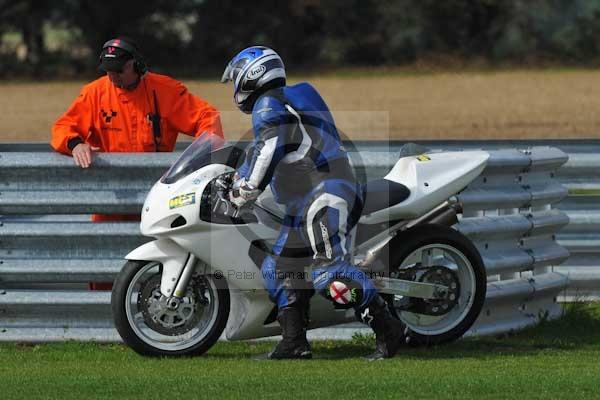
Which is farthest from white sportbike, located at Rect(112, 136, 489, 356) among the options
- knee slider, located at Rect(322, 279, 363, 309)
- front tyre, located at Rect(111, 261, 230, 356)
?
knee slider, located at Rect(322, 279, 363, 309)

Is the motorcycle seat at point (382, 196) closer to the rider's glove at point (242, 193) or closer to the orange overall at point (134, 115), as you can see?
the rider's glove at point (242, 193)

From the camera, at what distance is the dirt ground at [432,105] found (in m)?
24.4

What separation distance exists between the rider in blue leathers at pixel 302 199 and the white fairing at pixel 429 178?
0.30 meters

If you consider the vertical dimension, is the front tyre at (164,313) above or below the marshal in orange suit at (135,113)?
below

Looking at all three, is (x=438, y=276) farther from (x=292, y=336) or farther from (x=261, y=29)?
(x=261, y=29)

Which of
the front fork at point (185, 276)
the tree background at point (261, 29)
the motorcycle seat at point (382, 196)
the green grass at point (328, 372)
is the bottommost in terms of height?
the green grass at point (328, 372)

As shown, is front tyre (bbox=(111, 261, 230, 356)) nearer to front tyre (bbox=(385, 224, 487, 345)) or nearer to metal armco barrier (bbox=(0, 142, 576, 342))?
metal armco barrier (bbox=(0, 142, 576, 342))

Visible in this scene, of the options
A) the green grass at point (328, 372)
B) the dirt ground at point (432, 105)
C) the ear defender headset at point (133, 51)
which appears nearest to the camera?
the green grass at point (328, 372)

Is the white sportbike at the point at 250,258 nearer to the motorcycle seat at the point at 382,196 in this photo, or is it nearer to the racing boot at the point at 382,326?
the motorcycle seat at the point at 382,196

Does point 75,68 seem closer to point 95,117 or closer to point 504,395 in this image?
point 95,117

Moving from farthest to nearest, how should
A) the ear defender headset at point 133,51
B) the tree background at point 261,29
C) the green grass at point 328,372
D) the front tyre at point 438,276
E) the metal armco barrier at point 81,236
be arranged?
the tree background at point 261,29, the ear defender headset at point 133,51, the metal armco barrier at point 81,236, the front tyre at point 438,276, the green grass at point 328,372

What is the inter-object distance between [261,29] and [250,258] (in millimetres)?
43261

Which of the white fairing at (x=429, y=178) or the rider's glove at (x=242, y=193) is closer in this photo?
the rider's glove at (x=242, y=193)

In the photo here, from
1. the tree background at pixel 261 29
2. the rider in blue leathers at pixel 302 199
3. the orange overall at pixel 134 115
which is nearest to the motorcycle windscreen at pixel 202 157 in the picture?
the rider in blue leathers at pixel 302 199
